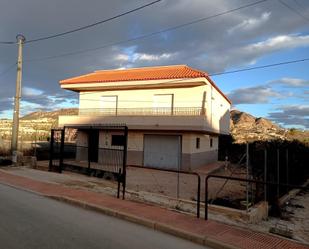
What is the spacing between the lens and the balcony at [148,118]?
25.9 metres

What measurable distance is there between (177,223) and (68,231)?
95.7 inches

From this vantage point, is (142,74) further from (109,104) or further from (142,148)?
(142,148)

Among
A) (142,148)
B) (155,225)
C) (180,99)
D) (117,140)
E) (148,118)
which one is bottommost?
(155,225)

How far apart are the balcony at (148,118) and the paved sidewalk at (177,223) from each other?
14.0m

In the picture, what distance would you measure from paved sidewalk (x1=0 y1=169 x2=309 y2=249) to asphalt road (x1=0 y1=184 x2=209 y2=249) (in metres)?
0.21

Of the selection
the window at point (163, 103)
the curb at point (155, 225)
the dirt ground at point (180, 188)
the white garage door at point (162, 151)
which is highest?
the window at point (163, 103)

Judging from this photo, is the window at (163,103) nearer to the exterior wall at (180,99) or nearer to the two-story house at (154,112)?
the two-story house at (154,112)

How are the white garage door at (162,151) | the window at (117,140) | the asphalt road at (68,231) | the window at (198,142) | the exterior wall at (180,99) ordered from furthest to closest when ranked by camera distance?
the window at (117,140) < the window at (198,142) < the white garage door at (162,151) < the exterior wall at (180,99) < the asphalt road at (68,231)

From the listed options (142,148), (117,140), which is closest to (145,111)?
(142,148)

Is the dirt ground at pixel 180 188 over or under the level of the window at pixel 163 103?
under

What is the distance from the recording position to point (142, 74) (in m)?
30.1

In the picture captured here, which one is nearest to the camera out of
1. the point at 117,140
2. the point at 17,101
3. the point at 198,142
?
the point at 17,101

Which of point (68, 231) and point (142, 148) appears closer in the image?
point (68, 231)

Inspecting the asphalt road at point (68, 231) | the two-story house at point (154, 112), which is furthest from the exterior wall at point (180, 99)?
the asphalt road at point (68, 231)
